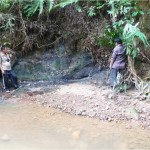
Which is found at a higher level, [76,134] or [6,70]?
[6,70]

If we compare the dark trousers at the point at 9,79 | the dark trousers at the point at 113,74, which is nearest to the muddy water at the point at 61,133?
the dark trousers at the point at 113,74

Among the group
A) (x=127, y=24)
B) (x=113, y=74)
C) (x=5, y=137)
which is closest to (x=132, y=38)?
(x=127, y=24)

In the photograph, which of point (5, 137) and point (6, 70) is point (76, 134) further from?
point (6, 70)

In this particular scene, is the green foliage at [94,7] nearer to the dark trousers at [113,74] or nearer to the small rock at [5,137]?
the dark trousers at [113,74]

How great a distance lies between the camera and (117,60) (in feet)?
32.0

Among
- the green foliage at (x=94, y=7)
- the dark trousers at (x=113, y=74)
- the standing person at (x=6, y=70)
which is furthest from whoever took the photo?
the green foliage at (x=94, y=7)

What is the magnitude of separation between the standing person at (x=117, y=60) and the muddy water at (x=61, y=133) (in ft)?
6.66

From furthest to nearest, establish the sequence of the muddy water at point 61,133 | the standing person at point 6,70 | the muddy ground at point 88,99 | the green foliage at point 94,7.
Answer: the green foliage at point 94,7, the standing person at point 6,70, the muddy ground at point 88,99, the muddy water at point 61,133

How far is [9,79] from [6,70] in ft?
0.95

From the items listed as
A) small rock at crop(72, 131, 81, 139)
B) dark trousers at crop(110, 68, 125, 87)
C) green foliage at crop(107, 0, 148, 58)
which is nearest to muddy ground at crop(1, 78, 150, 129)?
dark trousers at crop(110, 68, 125, 87)

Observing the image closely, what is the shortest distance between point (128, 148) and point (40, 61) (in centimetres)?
553

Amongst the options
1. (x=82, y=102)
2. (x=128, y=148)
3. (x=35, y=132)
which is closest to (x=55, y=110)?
(x=82, y=102)

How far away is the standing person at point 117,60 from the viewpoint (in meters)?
9.67

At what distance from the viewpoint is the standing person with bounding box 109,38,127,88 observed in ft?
31.7
